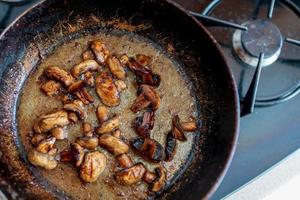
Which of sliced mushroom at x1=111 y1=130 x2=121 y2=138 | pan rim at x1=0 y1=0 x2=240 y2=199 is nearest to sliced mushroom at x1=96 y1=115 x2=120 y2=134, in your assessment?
sliced mushroom at x1=111 y1=130 x2=121 y2=138

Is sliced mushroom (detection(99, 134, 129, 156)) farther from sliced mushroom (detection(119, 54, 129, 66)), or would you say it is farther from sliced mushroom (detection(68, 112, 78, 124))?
sliced mushroom (detection(119, 54, 129, 66))

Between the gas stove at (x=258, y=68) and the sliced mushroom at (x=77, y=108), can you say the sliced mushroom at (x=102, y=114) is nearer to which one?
the sliced mushroom at (x=77, y=108)

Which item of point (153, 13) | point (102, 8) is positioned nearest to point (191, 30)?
point (153, 13)

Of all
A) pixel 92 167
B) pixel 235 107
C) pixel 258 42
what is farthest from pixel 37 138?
pixel 258 42

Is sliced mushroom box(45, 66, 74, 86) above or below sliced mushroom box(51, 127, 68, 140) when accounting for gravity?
above

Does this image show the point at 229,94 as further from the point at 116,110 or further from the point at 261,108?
the point at 116,110

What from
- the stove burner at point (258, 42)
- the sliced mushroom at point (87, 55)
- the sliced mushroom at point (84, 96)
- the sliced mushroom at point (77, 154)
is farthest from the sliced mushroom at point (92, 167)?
the stove burner at point (258, 42)
